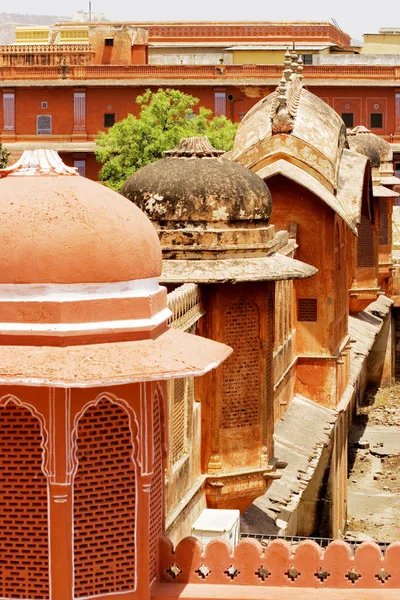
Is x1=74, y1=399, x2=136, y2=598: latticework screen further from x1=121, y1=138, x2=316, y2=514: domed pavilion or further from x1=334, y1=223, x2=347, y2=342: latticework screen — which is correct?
x1=334, y1=223, x2=347, y2=342: latticework screen

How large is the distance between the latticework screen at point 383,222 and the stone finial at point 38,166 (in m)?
24.3

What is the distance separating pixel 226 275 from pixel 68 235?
208 inches

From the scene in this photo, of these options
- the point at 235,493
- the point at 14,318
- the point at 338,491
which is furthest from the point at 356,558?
the point at 338,491

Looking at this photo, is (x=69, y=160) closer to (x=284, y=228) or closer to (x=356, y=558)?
(x=284, y=228)

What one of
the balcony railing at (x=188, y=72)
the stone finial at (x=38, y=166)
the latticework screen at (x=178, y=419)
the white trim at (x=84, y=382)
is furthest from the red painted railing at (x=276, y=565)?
the balcony railing at (x=188, y=72)

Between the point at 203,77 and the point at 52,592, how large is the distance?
148 feet

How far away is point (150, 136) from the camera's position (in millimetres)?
42094

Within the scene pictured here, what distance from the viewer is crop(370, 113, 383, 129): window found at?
52469 mm

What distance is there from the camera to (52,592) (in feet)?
25.1

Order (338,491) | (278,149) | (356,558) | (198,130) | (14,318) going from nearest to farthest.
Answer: (14,318), (356,558), (278,149), (338,491), (198,130)

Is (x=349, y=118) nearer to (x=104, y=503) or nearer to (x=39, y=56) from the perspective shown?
(x=39, y=56)

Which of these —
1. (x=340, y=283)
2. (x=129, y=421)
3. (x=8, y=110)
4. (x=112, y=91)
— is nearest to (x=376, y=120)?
(x=112, y=91)

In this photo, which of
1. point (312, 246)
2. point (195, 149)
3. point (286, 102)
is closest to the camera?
point (195, 149)

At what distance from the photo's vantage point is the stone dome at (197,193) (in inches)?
503
